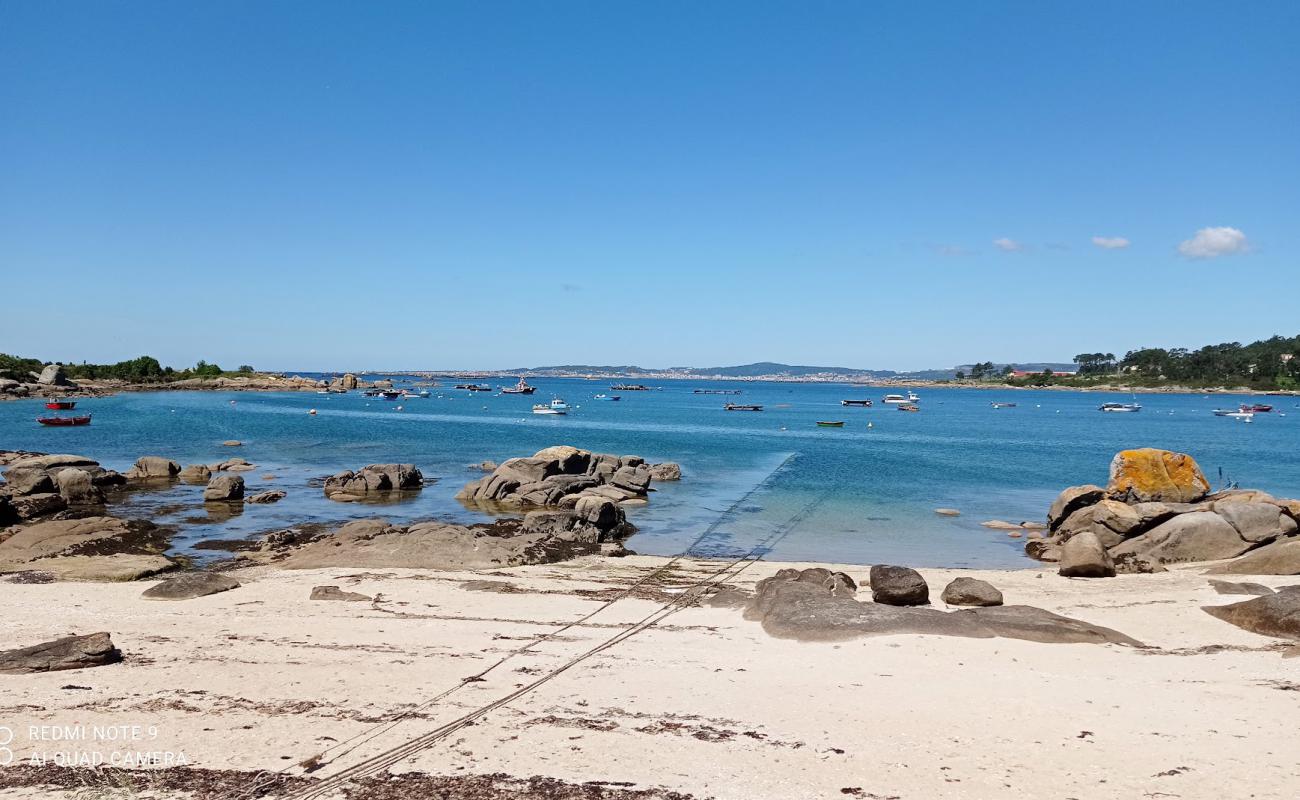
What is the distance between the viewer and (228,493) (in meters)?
36.5

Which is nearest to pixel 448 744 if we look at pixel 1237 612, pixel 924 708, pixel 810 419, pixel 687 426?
pixel 924 708

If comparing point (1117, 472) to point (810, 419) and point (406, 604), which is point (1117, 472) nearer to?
point (406, 604)

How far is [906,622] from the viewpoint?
610 inches

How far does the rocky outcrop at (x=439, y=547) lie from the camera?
23.3 m

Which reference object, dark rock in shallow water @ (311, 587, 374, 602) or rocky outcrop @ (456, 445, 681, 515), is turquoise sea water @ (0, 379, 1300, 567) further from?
dark rock in shallow water @ (311, 587, 374, 602)

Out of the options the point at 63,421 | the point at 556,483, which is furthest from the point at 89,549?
the point at 63,421

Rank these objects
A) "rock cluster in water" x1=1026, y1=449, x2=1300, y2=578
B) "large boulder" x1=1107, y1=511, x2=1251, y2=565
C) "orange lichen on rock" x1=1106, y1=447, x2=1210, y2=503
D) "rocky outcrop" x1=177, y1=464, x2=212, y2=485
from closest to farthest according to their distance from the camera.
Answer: "rock cluster in water" x1=1026, y1=449, x2=1300, y2=578 → "large boulder" x1=1107, y1=511, x2=1251, y2=565 → "orange lichen on rock" x1=1106, y1=447, x2=1210, y2=503 → "rocky outcrop" x1=177, y1=464, x2=212, y2=485

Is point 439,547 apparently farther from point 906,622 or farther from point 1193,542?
point 1193,542

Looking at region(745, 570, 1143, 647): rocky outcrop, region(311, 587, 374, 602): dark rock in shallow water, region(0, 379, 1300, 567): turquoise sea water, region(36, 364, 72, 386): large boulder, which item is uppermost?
region(36, 364, 72, 386): large boulder

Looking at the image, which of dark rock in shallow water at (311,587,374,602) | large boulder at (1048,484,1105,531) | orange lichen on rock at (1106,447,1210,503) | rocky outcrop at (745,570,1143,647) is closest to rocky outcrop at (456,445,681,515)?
dark rock in shallow water at (311,587,374,602)

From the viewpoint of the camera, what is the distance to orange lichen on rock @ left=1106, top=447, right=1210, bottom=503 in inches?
1209

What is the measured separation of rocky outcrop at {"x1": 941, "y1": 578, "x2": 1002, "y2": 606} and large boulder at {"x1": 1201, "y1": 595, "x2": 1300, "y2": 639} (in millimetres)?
4154

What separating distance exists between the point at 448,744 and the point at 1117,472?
3004 centimetres

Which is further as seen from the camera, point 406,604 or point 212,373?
point 212,373
